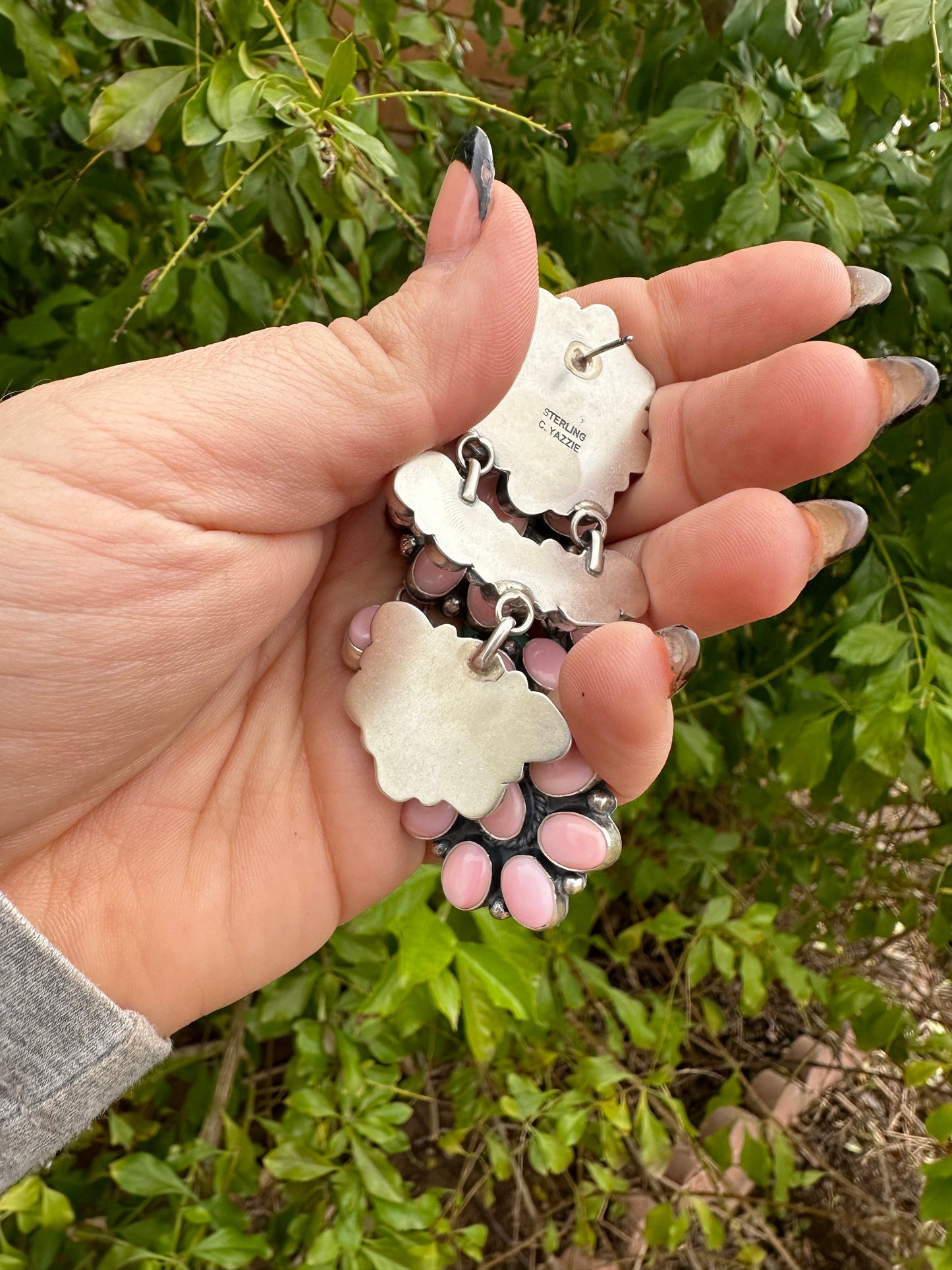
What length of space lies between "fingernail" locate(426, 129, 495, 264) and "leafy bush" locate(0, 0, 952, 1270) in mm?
78

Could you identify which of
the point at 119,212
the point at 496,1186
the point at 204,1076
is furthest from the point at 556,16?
the point at 496,1186

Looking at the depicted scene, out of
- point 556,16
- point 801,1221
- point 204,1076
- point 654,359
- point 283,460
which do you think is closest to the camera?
point 283,460

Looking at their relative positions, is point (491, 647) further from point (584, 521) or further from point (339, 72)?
point (339, 72)

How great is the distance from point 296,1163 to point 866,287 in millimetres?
1058

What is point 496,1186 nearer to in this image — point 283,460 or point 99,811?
point 99,811

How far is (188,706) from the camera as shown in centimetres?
81

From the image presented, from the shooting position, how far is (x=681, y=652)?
647mm

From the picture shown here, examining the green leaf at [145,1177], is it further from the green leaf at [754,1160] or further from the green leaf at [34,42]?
the green leaf at [34,42]

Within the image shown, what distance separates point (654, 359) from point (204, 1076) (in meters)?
1.08

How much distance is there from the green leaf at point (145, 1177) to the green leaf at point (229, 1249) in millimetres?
67

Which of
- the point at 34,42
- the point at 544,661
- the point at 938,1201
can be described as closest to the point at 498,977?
the point at 544,661

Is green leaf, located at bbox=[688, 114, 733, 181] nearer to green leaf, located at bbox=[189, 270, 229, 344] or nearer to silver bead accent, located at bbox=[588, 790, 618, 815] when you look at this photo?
green leaf, located at bbox=[189, 270, 229, 344]

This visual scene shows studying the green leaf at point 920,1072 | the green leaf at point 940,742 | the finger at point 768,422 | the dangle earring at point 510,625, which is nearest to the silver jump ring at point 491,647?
the dangle earring at point 510,625

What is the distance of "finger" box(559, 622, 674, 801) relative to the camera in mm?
640
